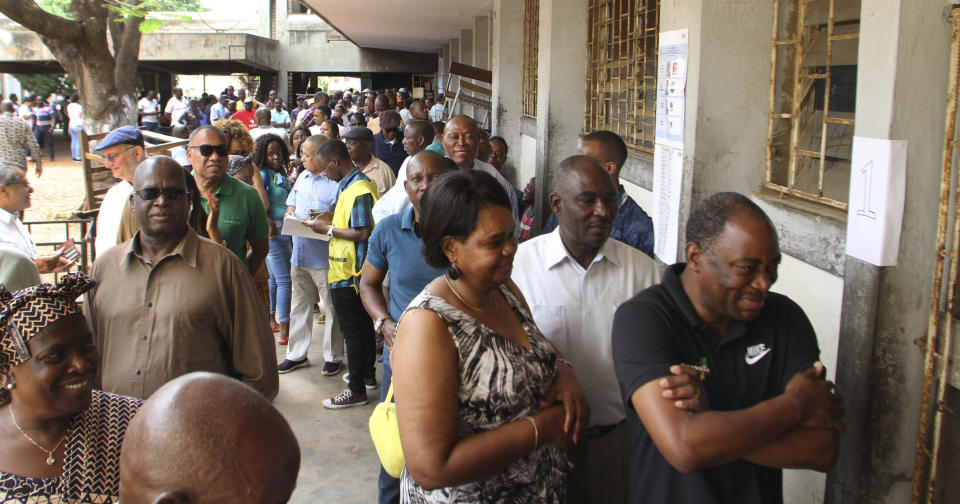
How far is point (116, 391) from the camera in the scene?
2855 mm

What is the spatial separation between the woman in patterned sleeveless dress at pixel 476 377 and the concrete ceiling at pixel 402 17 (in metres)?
11.9

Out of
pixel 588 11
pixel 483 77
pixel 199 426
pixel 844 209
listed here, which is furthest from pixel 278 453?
pixel 483 77

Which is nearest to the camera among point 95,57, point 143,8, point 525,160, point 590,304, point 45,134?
point 590,304

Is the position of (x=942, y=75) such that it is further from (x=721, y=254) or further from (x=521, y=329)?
(x=521, y=329)

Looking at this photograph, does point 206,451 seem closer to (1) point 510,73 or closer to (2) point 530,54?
(2) point 530,54

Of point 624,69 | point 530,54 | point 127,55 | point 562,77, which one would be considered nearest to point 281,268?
point 562,77

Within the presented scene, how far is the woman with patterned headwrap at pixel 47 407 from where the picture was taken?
205 cm

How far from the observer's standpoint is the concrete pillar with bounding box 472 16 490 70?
51.3ft

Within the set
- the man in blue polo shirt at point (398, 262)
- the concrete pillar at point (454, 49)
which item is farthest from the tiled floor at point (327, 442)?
the concrete pillar at point (454, 49)

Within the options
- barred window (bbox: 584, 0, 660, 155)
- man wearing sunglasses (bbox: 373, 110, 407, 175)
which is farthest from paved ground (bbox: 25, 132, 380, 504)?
barred window (bbox: 584, 0, 660, 155)

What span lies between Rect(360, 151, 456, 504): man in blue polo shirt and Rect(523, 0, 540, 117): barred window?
6303 millimetres

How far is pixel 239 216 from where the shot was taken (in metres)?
4.55

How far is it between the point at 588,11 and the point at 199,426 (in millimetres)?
6860

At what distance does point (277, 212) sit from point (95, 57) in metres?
7.07
